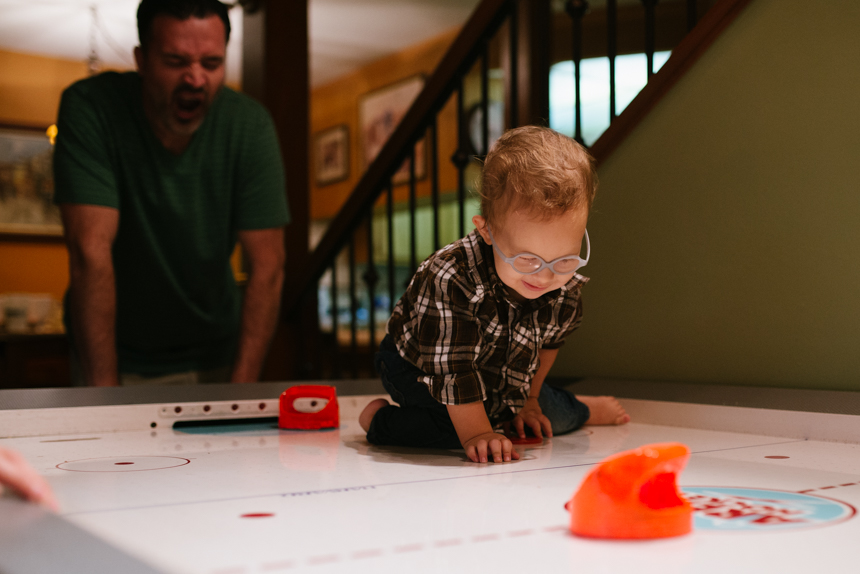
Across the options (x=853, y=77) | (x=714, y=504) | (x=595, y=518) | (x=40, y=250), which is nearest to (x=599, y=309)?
(x=853, y=77)

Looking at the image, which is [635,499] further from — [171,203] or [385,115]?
[385,115]

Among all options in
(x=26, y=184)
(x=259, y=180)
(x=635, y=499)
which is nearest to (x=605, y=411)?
(x=635, y=499)

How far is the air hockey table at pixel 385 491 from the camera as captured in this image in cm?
60

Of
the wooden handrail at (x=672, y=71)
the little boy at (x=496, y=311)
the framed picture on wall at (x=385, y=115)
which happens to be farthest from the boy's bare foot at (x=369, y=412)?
the framed picture on wall at (x=385, y=115)

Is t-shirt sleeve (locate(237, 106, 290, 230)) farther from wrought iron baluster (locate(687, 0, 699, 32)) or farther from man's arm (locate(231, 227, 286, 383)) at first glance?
wrought iron baluster (locate(687, 0, 699, 32))

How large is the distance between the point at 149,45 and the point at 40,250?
343 cm

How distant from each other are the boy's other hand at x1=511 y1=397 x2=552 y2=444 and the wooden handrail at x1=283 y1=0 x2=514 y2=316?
3.89 feet

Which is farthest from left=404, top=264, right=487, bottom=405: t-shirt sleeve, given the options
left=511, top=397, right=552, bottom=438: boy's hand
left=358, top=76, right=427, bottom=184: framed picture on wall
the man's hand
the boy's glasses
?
left=358, top=76, right=427, bottom=184: framed picture on wall

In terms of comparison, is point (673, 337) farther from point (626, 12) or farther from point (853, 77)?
point (626, 12)

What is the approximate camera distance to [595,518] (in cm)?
67

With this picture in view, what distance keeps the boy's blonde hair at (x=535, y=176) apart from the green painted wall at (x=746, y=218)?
1.74 ft

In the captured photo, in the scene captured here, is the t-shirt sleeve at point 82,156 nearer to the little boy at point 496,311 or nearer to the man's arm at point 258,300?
the man's arm at point 258,300

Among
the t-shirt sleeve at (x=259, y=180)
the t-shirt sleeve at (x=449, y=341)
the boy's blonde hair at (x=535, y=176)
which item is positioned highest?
the t-shirt sleeve at (x=259, y=180)

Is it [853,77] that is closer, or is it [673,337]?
[853,77]
